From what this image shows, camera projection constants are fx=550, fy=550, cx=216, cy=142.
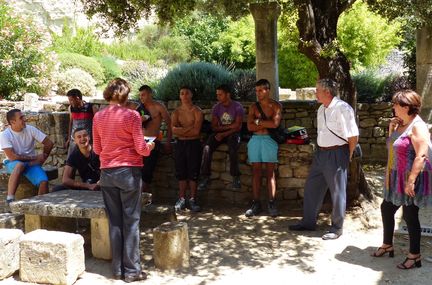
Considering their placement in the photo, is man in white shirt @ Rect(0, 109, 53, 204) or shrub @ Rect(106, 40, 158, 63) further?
shrub @ Rect(106, 40, 158, 63)

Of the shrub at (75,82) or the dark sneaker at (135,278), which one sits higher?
the shrub at (75,82)

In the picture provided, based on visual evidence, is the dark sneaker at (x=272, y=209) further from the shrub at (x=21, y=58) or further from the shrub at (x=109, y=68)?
the shrub at (x=109, y=68)

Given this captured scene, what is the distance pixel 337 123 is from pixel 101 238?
105 inches

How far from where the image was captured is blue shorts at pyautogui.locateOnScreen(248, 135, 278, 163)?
6.70m

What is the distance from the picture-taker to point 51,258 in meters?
4.79

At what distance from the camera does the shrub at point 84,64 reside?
19656 millimetres

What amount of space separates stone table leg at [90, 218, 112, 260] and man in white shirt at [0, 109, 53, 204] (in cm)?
161

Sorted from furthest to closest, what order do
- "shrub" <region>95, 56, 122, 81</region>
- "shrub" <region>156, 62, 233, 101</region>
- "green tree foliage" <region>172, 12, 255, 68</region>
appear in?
"shrub" <region>95, 56, 122, 81</region>, "green tree foliage" <region>172, 12, 255, 68</region>, "shrub" <region>156, 62, 233, 101</region>

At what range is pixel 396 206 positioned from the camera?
5035 mm

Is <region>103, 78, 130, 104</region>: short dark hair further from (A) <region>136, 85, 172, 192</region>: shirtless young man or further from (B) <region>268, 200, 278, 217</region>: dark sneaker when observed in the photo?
(B) <region>268, 200, 278, 217</region>: dark sneaker

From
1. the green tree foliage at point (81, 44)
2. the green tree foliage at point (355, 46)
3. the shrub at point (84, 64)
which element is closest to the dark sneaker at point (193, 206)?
the green tree foliage at point (355, 46)

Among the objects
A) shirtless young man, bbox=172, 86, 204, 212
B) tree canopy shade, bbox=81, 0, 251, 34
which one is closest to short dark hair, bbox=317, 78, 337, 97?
tree canopy shade, bbox=81, 0, 251, 34

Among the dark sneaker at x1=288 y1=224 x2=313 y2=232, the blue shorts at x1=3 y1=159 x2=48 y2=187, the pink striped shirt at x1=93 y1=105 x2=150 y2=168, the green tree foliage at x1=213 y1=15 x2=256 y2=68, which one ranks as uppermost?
the green tree foliage at x1=213 y1=15 x2=256 y2=68

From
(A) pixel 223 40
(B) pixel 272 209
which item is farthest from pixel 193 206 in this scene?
(A) pixel 223 40
